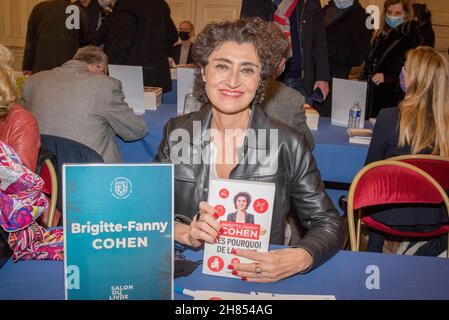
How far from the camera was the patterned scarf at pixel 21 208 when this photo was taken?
1.27 meters

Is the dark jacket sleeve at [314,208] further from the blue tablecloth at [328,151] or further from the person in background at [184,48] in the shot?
the person in background at [184,48]

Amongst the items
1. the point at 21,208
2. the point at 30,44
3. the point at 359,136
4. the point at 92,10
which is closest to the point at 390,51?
the point at 359,136

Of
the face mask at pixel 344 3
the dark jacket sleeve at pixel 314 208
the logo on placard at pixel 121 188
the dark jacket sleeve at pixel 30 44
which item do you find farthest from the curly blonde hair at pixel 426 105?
the dark jacket sleeve at pixel 30 44

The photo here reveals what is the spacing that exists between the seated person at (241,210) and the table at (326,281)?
0.60ft

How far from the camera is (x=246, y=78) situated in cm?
162

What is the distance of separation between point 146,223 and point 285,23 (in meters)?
3.10

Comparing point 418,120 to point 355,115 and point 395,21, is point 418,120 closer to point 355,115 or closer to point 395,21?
point 355,115

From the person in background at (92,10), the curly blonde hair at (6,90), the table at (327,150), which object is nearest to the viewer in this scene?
the curly blonde hair at (6,90)

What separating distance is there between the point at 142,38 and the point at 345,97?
1836 mm

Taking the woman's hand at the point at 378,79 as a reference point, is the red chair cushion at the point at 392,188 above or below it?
below

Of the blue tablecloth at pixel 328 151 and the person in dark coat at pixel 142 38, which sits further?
the person in dark coat at pixel 142 38

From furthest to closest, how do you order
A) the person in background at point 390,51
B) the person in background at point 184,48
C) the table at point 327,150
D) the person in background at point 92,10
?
the person in background at point 184,48, the person in background at point 92,10, the person in background at point 390,51, the table at point 327,150

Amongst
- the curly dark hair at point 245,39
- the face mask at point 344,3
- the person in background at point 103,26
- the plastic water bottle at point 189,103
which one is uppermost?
the face mask at point 344,3

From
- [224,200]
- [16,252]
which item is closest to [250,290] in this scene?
[224,200]
